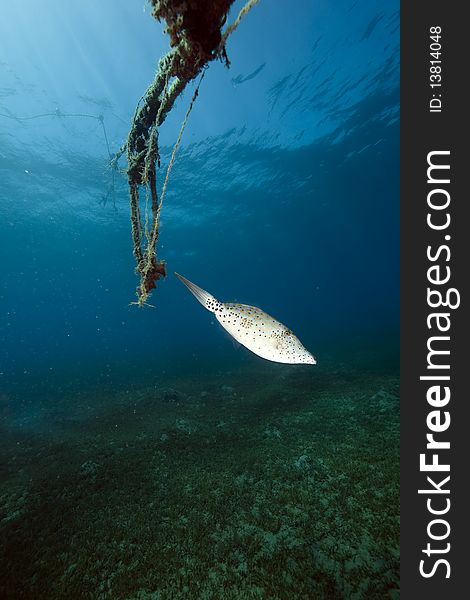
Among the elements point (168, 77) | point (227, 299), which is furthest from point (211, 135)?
point (168, 77)

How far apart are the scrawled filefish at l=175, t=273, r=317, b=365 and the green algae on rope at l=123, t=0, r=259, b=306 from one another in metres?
1.32

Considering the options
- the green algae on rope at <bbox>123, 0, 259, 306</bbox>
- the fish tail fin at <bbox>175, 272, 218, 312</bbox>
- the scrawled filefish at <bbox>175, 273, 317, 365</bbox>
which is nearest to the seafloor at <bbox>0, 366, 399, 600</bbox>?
the scrawled filefish at <bbox>175, 273, 317, 365</bbox>

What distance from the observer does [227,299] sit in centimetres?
1574

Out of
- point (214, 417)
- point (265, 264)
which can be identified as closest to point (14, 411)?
point (214, 417)

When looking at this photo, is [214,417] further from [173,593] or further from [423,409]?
[423,409]

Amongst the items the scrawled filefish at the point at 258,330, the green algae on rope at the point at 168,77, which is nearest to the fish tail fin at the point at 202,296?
the scrawled filefish at the point at 258,330

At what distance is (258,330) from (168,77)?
99.0 inches

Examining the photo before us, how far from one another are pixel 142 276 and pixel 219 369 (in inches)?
723

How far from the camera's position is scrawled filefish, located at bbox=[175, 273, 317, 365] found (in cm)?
190

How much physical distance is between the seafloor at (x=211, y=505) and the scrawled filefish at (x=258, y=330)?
3781 mm

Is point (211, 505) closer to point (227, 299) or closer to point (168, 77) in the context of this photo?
point (168, 77)

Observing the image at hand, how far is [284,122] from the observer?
2378 cm

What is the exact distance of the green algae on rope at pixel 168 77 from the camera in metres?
1.92

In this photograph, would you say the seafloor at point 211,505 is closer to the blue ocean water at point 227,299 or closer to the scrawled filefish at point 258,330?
the blue ocean water at point 227,299
